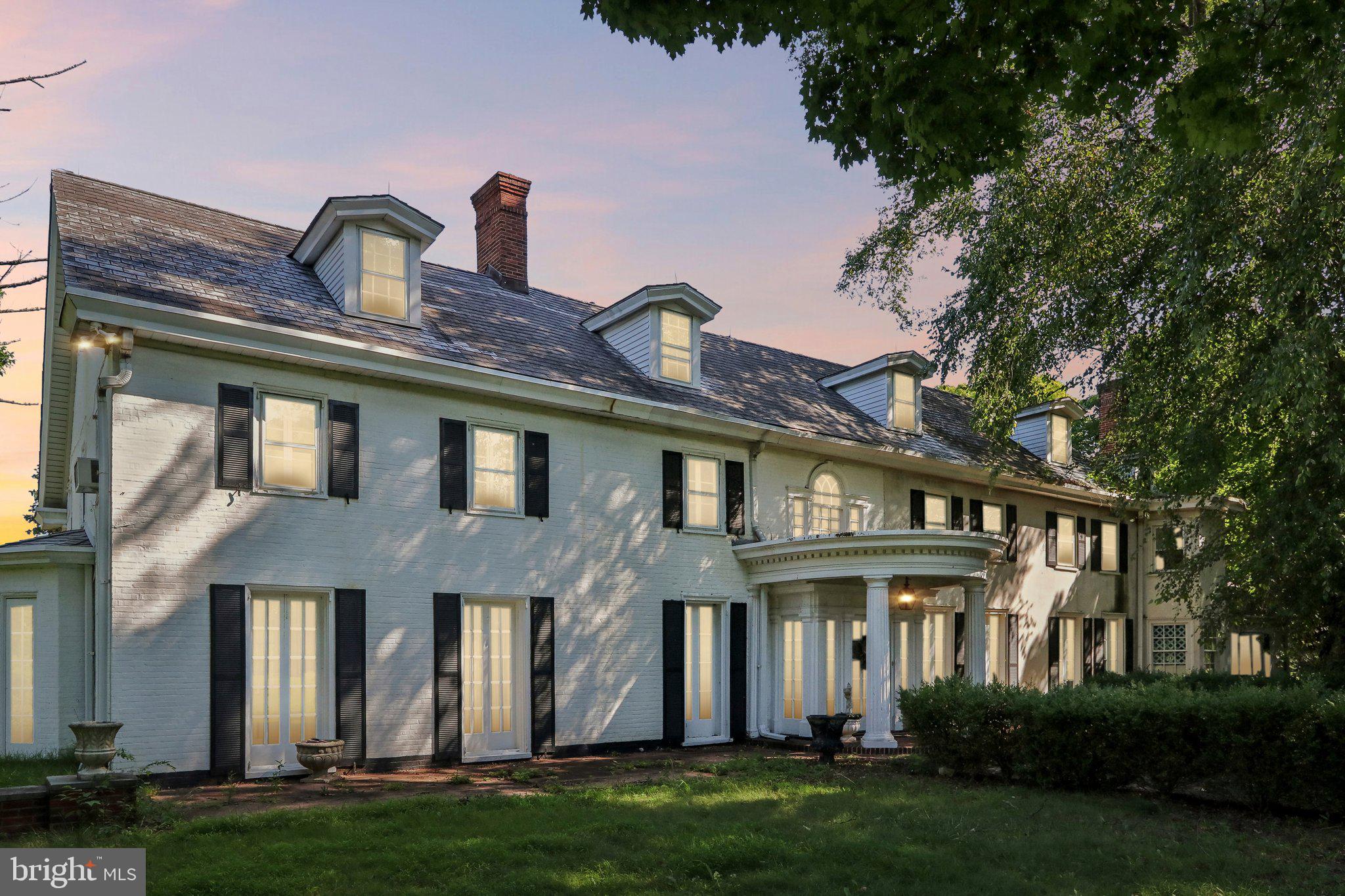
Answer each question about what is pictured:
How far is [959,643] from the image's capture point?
20484 millimetres

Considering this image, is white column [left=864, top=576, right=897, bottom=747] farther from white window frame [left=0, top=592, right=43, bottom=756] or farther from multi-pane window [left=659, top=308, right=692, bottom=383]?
white window frame [left=0, top=592, right=43, bottom=756]

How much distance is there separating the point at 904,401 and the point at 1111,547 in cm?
797

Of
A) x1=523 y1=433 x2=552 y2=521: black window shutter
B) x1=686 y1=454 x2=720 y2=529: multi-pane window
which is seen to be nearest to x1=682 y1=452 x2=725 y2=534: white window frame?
x1=686 y1=454 x2=720 y2=529: multi-pane window

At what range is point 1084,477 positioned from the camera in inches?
1009

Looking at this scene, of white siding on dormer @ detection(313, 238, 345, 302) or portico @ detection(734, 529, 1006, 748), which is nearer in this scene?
white siding on dormer @ detection(313, 238, 345, 302)

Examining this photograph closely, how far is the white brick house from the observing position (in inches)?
475

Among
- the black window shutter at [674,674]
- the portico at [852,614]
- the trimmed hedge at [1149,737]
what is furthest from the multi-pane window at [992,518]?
the trimmed hedge at [1149,737]

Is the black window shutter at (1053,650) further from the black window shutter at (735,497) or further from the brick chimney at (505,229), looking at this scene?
the brick chimney at (505,229)

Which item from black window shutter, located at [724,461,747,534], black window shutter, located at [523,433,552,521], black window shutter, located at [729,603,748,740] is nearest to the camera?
black window shutter, located at [523,433,552,521]

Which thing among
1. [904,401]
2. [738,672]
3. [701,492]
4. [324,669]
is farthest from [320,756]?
[904,401]

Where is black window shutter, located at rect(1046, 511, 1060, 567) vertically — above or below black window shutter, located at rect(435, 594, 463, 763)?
above

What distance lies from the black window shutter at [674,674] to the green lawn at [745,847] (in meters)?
5.14

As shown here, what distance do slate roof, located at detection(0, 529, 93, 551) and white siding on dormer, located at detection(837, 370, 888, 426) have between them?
1495 centimetres

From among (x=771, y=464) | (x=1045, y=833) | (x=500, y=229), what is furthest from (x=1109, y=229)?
(x=500, y=229)
